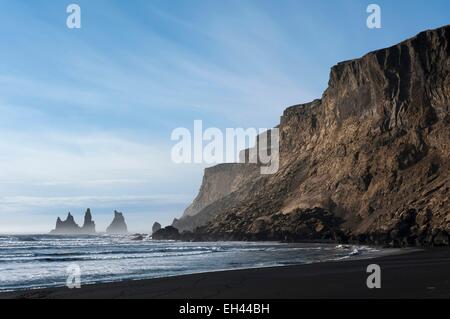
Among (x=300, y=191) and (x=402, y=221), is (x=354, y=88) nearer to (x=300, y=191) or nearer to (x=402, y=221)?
(x=300, y=191)

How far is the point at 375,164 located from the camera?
7269 centimetres

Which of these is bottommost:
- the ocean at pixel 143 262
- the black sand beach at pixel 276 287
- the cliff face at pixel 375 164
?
the ocean at pixel 143 262

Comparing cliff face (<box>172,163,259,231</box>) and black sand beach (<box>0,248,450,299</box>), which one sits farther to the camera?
cliff face (<box>172,163,259,231</box>)

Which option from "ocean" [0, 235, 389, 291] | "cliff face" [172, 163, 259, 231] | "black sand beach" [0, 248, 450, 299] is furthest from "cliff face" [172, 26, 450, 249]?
"cliff face" [172, 163, 259, 231]

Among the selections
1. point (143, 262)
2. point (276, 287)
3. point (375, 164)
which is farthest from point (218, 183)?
point (276, 287)

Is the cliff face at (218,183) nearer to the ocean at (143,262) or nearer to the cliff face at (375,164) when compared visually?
the cliff face at (375,164)

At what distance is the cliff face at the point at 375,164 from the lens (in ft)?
197

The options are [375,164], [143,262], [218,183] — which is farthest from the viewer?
[218,183]

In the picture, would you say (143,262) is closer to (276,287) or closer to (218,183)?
(276,287)

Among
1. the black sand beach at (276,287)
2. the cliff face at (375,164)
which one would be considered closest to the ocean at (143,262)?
the black sand beach at (276,287)

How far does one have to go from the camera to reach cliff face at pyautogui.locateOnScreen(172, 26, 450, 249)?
6003 cm

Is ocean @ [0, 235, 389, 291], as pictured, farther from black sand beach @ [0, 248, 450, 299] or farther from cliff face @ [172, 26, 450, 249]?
cliff face @ [172, 26, 450, 249]
